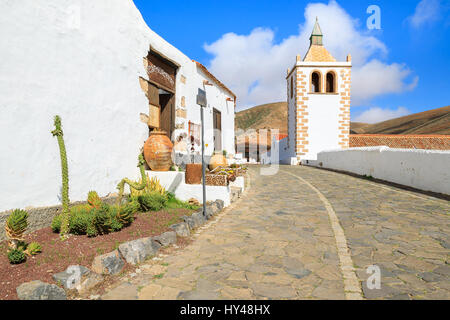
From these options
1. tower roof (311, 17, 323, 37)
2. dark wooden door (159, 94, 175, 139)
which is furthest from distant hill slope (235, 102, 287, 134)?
dark wooden door (159, 94, 175, 139)

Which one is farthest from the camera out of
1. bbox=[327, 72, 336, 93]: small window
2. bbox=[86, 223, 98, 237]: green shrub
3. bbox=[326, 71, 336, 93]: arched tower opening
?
bbox=[327, 72, 336, 93]: small window

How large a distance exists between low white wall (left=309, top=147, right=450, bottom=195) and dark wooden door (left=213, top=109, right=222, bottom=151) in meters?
6.72

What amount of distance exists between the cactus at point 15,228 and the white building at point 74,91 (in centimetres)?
93

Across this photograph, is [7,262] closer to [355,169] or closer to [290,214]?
[290,214]

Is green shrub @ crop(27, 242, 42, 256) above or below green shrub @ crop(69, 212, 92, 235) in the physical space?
below

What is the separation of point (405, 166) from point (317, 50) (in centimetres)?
1777

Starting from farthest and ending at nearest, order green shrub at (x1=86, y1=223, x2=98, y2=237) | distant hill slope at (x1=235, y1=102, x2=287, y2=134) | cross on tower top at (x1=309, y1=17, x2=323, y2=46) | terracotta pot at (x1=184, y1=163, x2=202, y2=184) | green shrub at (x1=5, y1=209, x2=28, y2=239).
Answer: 1. distant hill slope at (x1=235, y1=102, x2=287, y2=134)
2. cross on tower top at (x1=309, y1=17, x2=323, y2=46)
3. terracotta pot at (x1=184, y1=163, x2=202, y2=184)
4. green shrub at (x1=86, y1=223, x2=98, y2=237)
5. green shrub at (x1=5, y1=209, x2=28, y2=239)

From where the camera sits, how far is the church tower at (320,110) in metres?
22.3

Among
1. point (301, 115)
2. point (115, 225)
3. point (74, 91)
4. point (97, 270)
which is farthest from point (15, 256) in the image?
point (301, 115)

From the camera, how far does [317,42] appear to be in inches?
990

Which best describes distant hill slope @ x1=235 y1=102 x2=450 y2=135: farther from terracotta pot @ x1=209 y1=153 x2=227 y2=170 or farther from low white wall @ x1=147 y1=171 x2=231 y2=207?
low white wall @ x1=147 y1=171 x2=231 y2=207

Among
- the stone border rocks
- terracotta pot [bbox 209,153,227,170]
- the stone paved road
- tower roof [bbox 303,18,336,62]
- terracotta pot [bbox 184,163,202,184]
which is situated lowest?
the stone paved road

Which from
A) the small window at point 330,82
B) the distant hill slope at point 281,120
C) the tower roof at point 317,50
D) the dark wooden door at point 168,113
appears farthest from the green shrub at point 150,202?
the distant hill slope at point 281,120

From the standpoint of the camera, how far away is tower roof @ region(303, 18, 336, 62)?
2369cm
